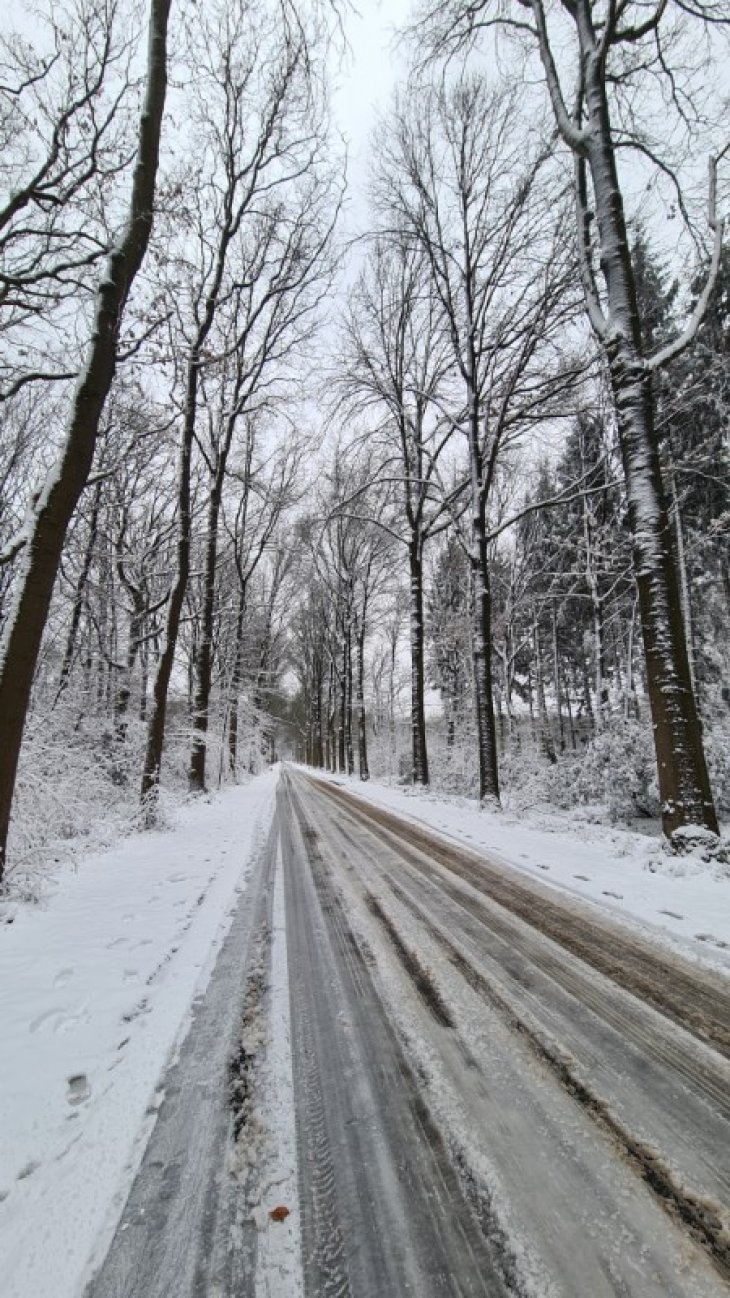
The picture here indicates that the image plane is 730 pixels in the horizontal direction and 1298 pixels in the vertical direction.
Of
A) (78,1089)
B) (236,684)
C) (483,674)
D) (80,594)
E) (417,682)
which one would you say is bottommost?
(78,1089)

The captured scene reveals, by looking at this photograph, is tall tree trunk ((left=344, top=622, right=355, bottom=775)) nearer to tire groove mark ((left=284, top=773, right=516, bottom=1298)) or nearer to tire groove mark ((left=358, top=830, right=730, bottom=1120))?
tire groove mark ((left=358, top=830, right=730, bottom=1120))

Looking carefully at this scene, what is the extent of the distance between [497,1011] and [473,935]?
39.8 inches

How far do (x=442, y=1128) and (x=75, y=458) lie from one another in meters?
5.37

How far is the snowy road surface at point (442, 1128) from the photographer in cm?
131

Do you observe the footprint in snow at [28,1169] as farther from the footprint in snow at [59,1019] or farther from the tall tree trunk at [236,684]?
the tall tree trunk at [236,684]

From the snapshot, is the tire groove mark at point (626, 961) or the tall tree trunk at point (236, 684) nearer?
the tire groove mark at point (626, 961)

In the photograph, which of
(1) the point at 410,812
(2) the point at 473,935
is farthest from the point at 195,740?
(2) the point at 473,935

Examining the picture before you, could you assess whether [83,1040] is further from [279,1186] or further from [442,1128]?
[442,1128]

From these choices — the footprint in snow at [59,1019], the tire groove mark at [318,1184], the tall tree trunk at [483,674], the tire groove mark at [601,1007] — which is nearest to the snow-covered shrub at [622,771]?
the tall tree trunk at [483,674]

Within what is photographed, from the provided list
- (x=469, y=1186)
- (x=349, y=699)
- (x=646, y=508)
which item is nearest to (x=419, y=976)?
(x=469, y=1186)

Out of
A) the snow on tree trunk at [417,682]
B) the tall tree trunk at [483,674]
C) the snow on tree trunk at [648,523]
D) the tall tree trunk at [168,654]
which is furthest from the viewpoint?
the snow on tree trunk at [417,682]

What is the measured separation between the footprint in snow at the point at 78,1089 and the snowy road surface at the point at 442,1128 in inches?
12.6

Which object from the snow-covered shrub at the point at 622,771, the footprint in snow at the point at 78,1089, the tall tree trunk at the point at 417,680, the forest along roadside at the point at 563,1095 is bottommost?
the footprint in snow at the point at 78,1089

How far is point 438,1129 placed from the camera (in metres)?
1.79
